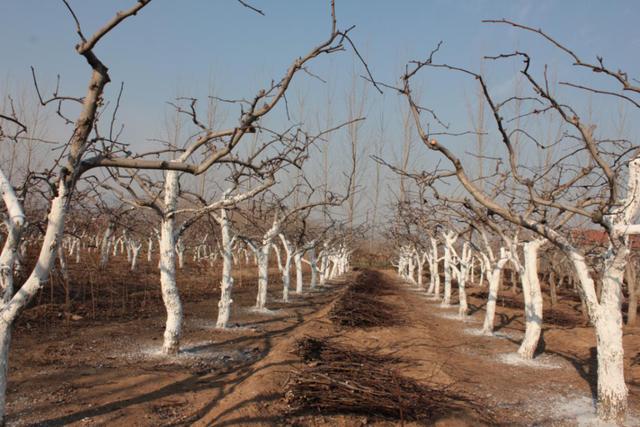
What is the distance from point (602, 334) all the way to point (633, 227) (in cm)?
120

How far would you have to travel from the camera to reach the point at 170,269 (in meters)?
7.67

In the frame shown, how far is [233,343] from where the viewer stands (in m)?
9.20

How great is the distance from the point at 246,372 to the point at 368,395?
220 cm

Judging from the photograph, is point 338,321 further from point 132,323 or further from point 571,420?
point 571,420

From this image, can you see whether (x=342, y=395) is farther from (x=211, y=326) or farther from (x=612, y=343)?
(x=211, y=326)

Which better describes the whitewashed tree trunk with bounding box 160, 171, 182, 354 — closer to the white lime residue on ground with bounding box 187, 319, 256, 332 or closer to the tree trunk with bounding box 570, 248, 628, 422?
the white lime residue on ground with bounding box 187, 319, 256, 332

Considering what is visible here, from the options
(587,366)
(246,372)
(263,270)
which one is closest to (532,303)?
(587,366)

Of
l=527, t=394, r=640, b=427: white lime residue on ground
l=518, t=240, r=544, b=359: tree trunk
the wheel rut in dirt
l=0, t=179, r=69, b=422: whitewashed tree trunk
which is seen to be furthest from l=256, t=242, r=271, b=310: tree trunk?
l=0, t=179, r=69, b=422: whitewashed tree trunk

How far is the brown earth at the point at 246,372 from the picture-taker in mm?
5195

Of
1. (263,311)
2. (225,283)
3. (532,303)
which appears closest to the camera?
(532,303)

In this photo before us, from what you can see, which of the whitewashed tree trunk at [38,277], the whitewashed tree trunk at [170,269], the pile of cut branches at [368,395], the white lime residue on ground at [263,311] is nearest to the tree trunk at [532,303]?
the pile of cut branches at [368,395]

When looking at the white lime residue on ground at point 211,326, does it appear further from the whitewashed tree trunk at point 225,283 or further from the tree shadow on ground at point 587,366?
the tree shadow on ground at point 587,366

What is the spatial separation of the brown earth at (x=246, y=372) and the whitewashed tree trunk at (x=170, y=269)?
1.00 feet

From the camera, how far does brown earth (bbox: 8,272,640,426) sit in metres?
5.20
